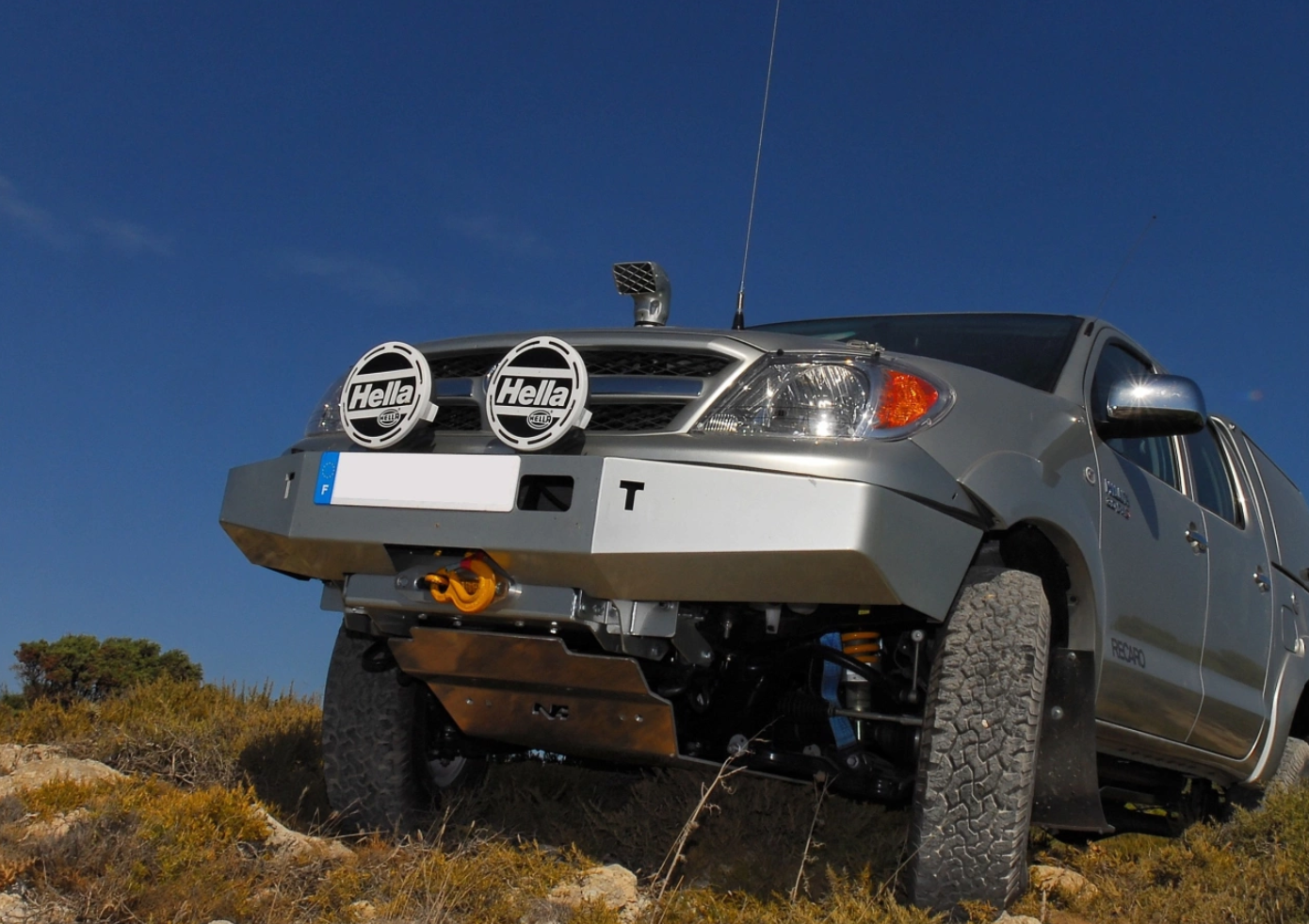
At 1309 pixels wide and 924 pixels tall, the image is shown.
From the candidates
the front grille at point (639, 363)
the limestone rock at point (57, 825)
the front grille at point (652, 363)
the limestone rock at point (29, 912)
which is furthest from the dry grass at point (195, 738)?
the front grille at point (652, 363)

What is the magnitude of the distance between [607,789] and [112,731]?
6.29ft

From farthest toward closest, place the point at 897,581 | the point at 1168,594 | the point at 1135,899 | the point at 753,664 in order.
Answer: the point at 1168,594 → the point at 1135,899 → the point at 753,664 → the point at 897,581

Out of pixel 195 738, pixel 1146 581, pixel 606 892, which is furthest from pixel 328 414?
pixel 1146 581

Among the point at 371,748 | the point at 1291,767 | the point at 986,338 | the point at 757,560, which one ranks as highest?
the point at 986,338

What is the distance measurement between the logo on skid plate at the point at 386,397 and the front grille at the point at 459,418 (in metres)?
0.12

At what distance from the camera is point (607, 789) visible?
4.75 metres

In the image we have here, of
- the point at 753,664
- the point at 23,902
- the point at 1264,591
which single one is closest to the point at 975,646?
the point at 753,664

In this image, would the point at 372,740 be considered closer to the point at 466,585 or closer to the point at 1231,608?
the point at 466,585

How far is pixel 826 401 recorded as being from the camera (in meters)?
2.83

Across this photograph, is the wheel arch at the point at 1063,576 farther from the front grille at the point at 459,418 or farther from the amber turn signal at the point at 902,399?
the front grille at the point at 459,418

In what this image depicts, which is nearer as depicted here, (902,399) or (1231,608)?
(902,399)

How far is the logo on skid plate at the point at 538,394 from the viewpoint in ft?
9.23

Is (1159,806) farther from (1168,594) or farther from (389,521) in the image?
(389,521)

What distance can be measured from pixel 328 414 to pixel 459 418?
19.2 inches
